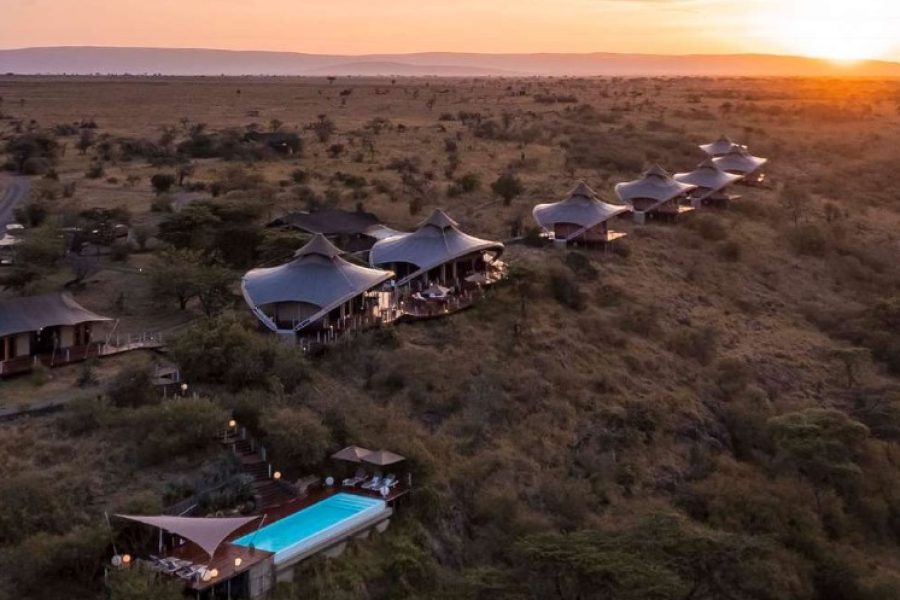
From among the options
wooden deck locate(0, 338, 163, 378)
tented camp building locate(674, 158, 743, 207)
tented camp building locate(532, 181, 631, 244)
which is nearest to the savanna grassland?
wooden deck locate(0, 338, 163, 378)

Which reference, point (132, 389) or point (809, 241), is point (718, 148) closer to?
point (809, 241)

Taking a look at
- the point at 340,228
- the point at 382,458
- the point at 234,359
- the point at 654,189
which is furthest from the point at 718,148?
the point at 382,458

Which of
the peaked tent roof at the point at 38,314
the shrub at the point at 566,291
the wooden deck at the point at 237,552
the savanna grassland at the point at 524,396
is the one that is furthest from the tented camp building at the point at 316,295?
the wooden deck at the point at 237,552

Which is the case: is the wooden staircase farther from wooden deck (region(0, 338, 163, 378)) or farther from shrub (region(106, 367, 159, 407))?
wooden deck (region(0, 338, 163, 378))

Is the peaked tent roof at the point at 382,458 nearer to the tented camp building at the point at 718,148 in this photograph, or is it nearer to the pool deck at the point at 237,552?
the pool deck at the point at 237,552

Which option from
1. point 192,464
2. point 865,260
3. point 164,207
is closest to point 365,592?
point 192,464
